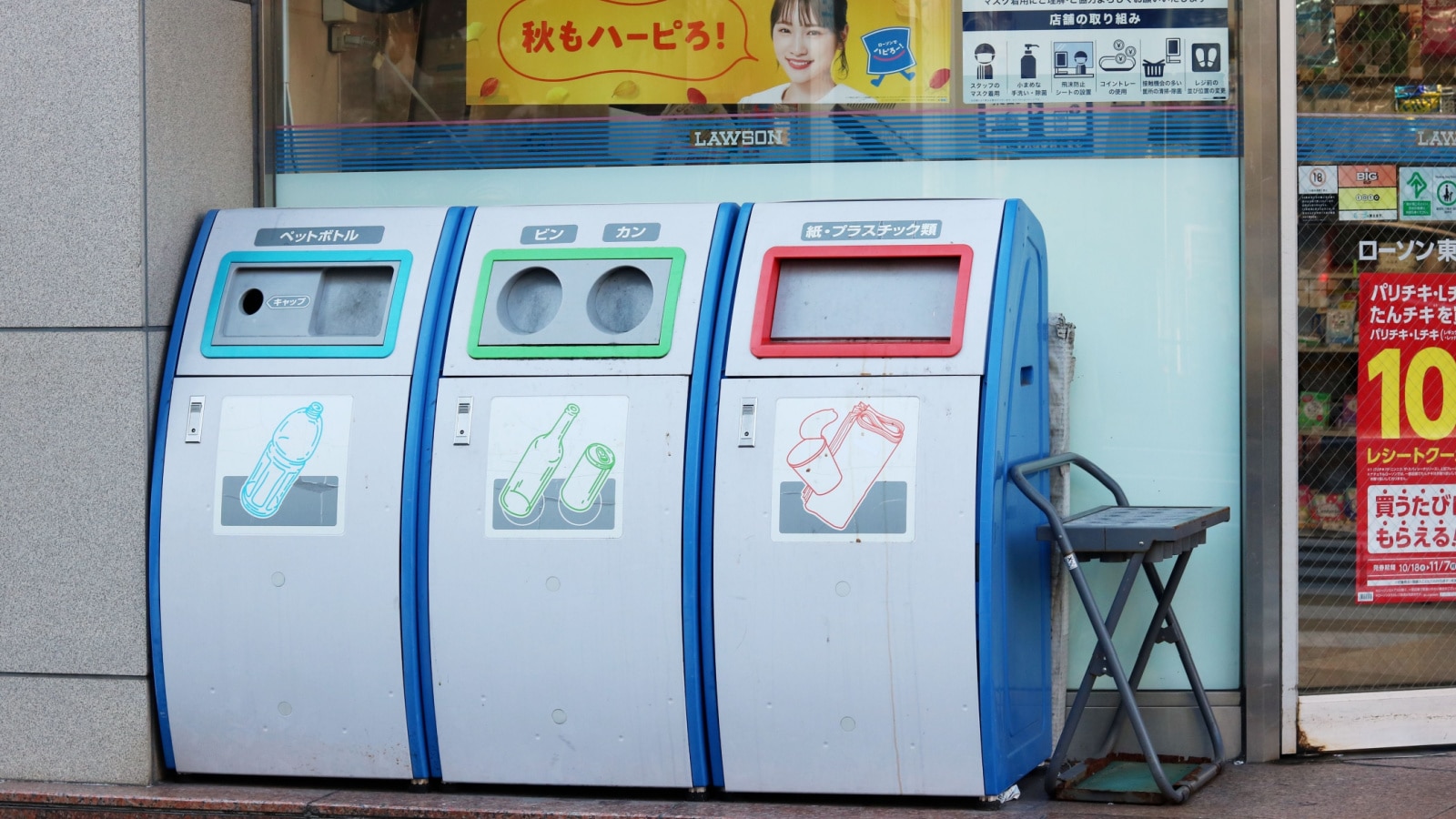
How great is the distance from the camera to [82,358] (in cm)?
461

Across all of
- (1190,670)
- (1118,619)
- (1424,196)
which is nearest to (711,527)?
(1118,619)

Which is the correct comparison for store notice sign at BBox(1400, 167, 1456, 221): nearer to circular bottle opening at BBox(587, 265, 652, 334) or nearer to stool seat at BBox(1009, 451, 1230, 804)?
stool seat at BBox(1009, 451, 1230, 804)

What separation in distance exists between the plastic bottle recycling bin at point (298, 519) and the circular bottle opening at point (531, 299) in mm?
222

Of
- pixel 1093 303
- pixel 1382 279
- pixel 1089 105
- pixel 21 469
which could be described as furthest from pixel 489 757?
pixel 1382 279

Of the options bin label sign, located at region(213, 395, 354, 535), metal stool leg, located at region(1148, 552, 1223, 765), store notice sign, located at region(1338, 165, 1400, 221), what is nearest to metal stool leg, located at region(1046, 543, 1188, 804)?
metal stool leg, located at region(1148, 552, 1223, 765)

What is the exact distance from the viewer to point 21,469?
15.3ft

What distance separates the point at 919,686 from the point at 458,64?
275 centimetres

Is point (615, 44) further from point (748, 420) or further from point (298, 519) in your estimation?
point (298, 519)

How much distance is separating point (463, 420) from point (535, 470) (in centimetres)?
27

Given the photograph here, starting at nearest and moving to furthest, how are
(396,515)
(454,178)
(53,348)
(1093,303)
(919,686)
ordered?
(919,686) < (396,515) < (53,348) < (1093,303) < (454,178)

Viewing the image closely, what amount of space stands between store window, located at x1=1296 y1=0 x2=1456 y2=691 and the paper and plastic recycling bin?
2050mm

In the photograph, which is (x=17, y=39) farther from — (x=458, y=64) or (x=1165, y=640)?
(x=1165, y=640)

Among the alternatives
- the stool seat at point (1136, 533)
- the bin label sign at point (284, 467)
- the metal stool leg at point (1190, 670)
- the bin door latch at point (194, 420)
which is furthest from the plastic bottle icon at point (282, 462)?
the metal stool leg at point (1190, 670)

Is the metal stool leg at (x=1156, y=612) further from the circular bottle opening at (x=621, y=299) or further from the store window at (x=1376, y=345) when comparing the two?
the circular bottle opening at (x=621, y=299)
